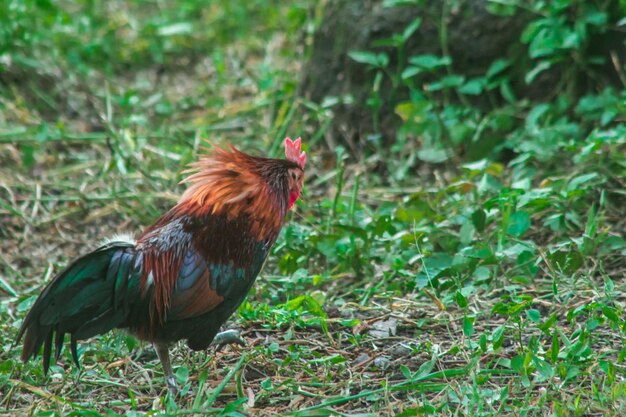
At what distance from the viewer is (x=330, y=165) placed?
6039mm

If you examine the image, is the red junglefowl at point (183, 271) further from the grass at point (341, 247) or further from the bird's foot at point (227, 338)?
the grass at point (341, 247)

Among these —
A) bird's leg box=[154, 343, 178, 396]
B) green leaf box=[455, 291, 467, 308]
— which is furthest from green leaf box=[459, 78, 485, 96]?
bird's leg box=[154, 343, 178, 396]

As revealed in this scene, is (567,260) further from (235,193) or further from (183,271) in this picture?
(183,271)

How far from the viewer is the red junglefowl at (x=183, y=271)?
338 cm

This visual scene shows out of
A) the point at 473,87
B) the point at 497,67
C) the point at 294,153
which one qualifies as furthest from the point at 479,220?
the point at 497,67

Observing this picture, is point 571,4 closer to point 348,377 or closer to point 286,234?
point 286,234

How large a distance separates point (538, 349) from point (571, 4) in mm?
2630

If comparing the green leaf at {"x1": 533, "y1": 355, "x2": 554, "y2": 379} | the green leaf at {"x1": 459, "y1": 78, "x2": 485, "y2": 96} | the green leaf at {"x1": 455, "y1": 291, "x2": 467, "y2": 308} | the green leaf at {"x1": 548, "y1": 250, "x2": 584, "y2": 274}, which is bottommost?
the green leaf at {"x1": 548, "y1": 250, "x2": 584, "y2": 274}

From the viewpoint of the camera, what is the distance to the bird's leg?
Answer: 3643 millimetres

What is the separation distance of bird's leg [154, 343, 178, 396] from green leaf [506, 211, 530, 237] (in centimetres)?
173

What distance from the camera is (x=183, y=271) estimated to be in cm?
357

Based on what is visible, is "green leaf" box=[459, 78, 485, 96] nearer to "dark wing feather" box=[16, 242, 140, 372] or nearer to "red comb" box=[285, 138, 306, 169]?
"red comb" box=[285, 138, 306, 169]

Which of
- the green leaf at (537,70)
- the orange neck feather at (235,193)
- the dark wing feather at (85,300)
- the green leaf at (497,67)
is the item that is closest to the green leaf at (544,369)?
the orange neck feather at (235,193)

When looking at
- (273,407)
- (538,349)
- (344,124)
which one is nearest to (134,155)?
(344,124)
